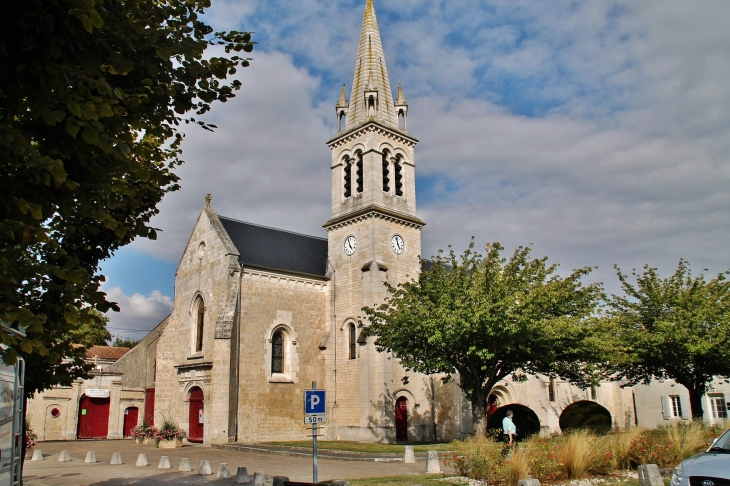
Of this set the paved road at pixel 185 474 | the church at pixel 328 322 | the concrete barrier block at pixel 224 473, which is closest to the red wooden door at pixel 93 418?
the church at pixel 328 322

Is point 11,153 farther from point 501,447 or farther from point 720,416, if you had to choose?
point 720,416

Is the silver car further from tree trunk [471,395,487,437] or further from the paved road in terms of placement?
tree trunk [471,395,487,437]

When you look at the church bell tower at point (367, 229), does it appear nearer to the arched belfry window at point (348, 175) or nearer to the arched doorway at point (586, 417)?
the arched belfry window at point (348, 175)

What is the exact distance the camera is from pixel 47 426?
102 feet

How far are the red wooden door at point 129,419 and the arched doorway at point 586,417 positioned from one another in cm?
2378

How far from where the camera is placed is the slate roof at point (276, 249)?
1074 inches

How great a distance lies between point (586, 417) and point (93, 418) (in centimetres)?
2613

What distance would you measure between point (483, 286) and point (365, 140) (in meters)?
12.2

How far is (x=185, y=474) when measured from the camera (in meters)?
15.4

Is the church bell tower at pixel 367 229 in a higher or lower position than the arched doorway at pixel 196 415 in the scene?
higher

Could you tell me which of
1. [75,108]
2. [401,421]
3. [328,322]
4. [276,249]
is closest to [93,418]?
[276,249]

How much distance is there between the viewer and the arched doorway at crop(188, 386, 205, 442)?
1009 inches

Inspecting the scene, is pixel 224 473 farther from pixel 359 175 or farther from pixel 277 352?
pixel 359 175

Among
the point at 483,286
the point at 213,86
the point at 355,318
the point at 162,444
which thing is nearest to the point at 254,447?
the point at 162,444
